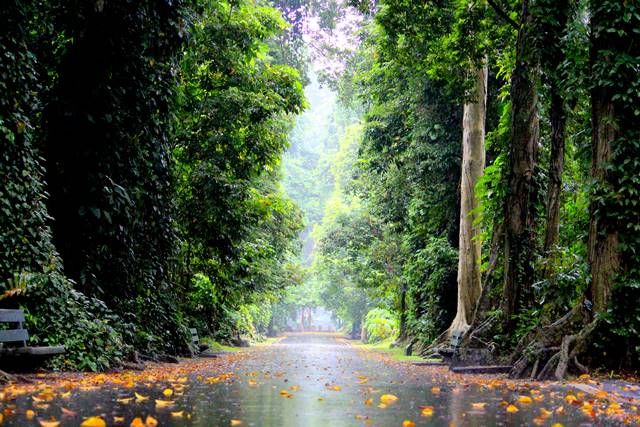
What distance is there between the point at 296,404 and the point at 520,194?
7.83 meters

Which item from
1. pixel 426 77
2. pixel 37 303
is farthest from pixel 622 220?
pixel 426 77

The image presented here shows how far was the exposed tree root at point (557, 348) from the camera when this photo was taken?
9.41 metres

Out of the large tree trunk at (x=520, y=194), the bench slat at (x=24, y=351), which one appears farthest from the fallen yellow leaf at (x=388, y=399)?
the large tree trunk at (x=520, y=194)

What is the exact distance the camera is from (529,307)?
496 inches

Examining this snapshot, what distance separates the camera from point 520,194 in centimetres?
1295

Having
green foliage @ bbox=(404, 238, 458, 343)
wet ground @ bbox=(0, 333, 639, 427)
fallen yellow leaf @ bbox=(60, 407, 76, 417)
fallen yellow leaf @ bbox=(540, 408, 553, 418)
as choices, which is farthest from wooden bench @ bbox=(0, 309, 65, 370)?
green foliage @ bbox=(404, 238, 458, 343)

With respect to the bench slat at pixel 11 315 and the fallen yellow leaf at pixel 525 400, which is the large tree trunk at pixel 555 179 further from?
the bench slat at pixel 11 315

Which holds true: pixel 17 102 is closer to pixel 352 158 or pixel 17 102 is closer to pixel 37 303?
pixel 37 303

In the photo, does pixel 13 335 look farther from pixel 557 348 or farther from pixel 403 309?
pixel 403 309

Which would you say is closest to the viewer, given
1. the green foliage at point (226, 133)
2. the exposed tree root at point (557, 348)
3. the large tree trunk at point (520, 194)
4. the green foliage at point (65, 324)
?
the exposed tree root at point (557, 348)

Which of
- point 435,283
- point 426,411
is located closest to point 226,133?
point 435,283

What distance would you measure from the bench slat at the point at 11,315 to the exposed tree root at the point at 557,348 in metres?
7.05

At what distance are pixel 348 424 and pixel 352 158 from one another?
44.6 m

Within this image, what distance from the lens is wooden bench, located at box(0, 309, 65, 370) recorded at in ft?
26.9
